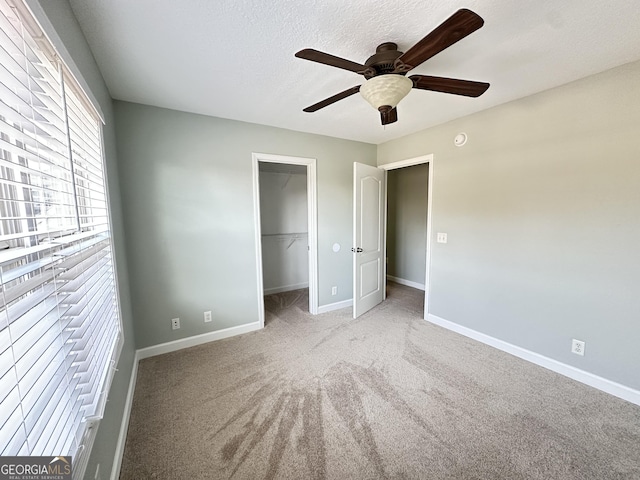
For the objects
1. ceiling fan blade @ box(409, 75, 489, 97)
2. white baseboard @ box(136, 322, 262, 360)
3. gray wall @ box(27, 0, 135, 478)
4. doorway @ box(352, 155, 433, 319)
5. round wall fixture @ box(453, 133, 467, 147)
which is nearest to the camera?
gray wall @ box(27, 0, 135, 478)

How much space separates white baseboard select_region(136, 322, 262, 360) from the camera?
8.15 feet

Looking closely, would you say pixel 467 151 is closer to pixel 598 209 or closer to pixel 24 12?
pixel 598 209

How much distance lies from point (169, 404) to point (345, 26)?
108 inches

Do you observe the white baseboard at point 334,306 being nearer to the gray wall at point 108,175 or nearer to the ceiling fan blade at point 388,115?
the gray wall at point 108,175

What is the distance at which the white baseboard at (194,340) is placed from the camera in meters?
2.48

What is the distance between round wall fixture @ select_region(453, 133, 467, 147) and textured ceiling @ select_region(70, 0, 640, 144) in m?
0.44

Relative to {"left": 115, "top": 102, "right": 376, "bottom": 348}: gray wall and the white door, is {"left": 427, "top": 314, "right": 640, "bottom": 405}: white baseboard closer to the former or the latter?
the white door

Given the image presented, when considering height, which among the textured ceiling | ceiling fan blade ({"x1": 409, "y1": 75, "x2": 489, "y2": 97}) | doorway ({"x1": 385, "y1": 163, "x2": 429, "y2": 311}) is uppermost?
the textured ceiling

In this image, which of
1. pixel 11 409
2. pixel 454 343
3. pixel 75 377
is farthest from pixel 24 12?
pixel 454 343

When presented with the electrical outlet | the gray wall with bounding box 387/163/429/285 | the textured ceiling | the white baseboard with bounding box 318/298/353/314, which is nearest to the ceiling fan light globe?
the textured ceiling

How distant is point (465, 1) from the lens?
1.25 meters

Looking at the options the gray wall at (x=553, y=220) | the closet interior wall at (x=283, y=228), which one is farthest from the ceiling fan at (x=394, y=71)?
the closet interior wall at (x=283, y=228)

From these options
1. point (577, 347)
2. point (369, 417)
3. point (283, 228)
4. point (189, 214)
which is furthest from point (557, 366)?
point (283, 228)

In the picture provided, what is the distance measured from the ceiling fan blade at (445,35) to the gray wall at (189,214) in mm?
1932
